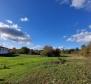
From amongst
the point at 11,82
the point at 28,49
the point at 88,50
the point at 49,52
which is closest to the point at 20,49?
the point at 28,49

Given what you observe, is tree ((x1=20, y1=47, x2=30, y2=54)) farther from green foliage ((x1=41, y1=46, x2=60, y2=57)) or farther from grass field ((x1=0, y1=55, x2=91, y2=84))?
grass field ((x1=0, y1=55, x2=91, y2=84))

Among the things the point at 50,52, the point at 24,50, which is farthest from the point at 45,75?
the point at 24,50

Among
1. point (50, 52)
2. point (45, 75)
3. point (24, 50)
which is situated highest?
point (24, 50)

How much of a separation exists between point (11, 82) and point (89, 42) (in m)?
52.4

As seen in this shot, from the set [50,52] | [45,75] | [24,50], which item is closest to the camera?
[45,75]

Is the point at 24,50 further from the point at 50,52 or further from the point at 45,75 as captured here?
the point at 45,75

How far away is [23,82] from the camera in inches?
531

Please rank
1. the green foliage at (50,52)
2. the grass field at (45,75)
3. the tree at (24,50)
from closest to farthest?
the grass field at (45,75)
the green foliage at (50,52)
the tree at (24,50)

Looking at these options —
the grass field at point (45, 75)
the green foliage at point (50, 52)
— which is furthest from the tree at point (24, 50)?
the grass field at point (45, 75)

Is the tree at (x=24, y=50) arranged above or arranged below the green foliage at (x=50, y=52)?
above

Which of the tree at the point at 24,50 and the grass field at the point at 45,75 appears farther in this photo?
the tree at the point at 24,50

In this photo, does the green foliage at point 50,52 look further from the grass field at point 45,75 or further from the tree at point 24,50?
the grass field at point 45,75

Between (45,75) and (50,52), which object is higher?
(50,52)

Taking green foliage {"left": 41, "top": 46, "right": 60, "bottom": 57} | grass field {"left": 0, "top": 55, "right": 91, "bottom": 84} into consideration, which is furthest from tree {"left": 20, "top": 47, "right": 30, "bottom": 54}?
grass field {"left": 0, "top": 55, "right": 91, "bottom": 84}
